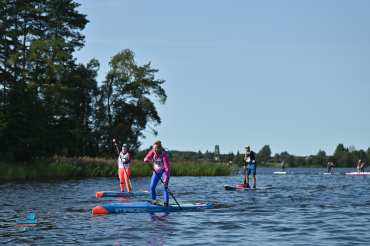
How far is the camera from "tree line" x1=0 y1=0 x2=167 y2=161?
37906mm

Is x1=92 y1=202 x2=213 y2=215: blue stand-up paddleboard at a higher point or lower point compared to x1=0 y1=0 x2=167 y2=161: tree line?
lower

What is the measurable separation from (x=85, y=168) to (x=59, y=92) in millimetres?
11596

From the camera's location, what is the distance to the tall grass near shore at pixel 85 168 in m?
31.0

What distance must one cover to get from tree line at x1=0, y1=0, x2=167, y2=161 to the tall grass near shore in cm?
361

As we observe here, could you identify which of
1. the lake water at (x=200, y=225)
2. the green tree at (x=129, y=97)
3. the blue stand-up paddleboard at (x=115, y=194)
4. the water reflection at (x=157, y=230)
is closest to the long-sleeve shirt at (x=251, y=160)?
the blue stand-up paddleboard at (x=115, y=194)

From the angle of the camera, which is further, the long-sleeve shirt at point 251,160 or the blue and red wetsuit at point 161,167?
the long-sleeve shirt at point 251,160

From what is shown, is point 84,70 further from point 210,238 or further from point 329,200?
point 210,238

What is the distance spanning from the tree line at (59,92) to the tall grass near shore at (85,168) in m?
3.61

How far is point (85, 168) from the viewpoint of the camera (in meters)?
35.7

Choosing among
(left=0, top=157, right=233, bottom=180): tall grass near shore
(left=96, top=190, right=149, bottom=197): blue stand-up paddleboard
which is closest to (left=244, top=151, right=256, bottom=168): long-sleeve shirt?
(left=96, top=190, right=149, bottom=197): blue stand-up paddleboard

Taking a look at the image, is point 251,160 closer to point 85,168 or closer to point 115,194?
point 115,194

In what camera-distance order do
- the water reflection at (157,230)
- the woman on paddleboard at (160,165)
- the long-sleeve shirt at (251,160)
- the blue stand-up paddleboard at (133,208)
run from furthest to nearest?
1. the long-sleeve shirt at (251,160)
2. the woman on paddleboard at (160,165)
3. the blue stand-up paddleboard at (133,208)
4. the water reflection at (157,230)

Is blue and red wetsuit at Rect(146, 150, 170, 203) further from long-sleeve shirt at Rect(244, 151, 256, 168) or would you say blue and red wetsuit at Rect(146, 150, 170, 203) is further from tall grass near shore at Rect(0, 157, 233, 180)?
tall grass near shore at Rect(0, 157, 233, 180)

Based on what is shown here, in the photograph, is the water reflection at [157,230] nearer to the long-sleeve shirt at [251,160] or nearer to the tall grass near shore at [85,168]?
the long-sleeve shirt at [251,160]
